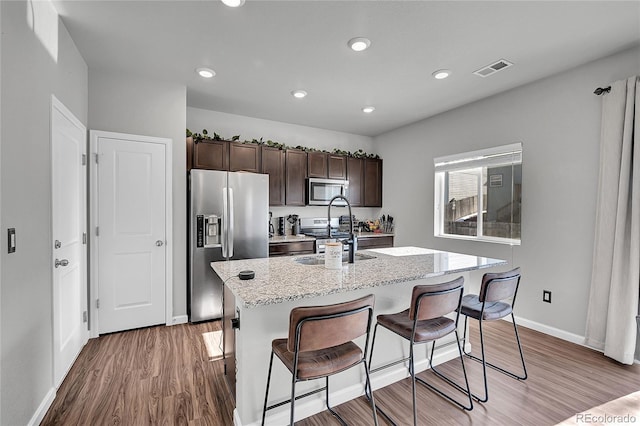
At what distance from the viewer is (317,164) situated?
4770mm

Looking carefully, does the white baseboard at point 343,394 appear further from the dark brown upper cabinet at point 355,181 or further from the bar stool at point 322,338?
the dark brown upper cabinet at point 355,181

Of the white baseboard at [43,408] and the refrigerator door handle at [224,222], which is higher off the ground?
the refrigerator door handle at [224,222]

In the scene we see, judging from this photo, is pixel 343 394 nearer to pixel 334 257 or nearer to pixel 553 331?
pixel 334 257

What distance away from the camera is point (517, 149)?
134 inches

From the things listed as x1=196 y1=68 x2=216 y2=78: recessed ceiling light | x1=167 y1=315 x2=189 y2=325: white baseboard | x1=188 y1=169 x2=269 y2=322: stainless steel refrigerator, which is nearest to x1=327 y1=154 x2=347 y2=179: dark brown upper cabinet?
x1=188 y1=169 x2=269 y2=322: stainless steel refrigerator

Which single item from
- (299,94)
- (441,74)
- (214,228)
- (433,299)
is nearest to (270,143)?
(299,94)

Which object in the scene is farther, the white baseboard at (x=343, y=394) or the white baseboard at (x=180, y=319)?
the white baseboard at (x=180, y=319)

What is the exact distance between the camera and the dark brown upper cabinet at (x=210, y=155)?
150 inches

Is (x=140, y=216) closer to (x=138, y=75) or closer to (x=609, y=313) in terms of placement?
(x=138, y=75)

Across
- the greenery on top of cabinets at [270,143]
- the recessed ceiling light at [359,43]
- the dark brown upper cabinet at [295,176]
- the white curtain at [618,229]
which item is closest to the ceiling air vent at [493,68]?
the white curtain at [618,229]

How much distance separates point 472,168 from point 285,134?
2859mm

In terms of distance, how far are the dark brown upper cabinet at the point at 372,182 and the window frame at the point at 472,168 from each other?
1188 millimetres

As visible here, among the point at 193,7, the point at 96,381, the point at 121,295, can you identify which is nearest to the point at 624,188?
the point at 193,7

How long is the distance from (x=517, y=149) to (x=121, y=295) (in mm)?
4655
